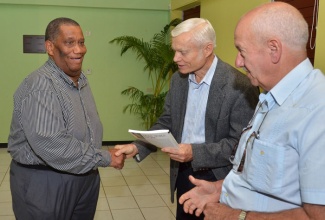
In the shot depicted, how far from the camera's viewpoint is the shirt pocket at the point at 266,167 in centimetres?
121

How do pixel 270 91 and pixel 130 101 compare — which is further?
pixel 130 101

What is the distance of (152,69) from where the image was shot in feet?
22.5

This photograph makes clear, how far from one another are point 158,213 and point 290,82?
3.10 meters

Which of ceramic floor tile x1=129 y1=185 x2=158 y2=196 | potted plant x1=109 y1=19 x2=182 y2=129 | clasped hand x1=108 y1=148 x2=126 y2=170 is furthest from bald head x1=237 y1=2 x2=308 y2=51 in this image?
potted plant x1=109 y1=19 x2=182 y2=129

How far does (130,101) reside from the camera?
7133 millimetres

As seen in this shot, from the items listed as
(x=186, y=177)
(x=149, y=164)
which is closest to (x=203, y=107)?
(x=186, y=177)

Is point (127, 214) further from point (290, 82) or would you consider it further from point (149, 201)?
point (290, 82)

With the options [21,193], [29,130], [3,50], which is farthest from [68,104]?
[3,50]

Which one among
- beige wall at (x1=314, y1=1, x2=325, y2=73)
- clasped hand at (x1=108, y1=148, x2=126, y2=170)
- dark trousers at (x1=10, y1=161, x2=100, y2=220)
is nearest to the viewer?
dark trousers at (x1=10, y1=161, x2=100, y2=220)

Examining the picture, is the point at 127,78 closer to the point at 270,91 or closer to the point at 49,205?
the point at 49,205

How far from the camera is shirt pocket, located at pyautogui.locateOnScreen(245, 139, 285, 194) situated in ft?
3.96

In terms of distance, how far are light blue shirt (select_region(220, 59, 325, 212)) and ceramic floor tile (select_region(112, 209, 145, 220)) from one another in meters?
2.74

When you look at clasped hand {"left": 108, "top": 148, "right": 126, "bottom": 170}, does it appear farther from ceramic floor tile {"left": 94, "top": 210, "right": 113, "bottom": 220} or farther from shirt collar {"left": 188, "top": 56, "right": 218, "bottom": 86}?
ceramic floor tile {"left": 94, "top": 210, "right": 113, "bottom": 220}

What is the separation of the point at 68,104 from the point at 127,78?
16.3 feet
